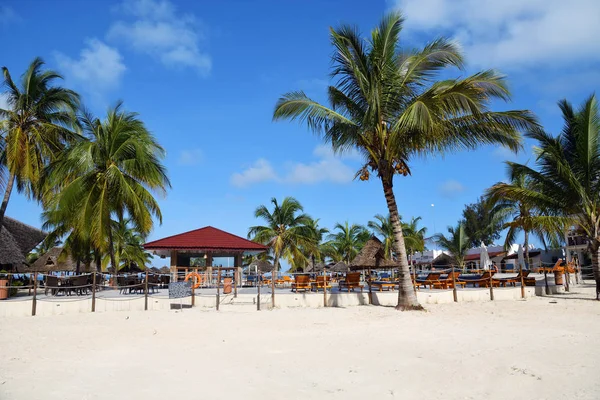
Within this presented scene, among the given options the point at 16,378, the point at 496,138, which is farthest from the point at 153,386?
the point at 496,138

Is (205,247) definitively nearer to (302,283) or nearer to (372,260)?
(302,283)

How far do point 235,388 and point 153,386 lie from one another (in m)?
0.97

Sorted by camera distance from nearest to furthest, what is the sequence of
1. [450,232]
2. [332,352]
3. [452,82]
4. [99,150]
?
[332,352], [452,82], [99,150], [450,232]

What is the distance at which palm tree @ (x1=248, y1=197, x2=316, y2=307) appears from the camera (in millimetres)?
30719

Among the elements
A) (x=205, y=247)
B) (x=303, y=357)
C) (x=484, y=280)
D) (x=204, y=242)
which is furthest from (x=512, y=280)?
(x=303, y=357)

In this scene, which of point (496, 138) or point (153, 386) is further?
point (496, 138)

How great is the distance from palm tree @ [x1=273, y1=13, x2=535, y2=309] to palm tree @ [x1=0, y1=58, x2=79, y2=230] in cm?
1065

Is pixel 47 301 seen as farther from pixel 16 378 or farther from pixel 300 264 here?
pixel 300 264

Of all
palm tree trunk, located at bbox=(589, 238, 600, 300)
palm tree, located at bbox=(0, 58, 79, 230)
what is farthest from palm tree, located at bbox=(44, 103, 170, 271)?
palm tree trunk, located at bbox=(589, 238, 600, 300)

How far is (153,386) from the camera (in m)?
4.97

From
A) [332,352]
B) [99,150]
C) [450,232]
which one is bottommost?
[332,352]

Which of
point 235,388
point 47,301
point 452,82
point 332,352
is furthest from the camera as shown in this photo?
point 47,301

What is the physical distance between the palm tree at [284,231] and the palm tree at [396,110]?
59.5ft

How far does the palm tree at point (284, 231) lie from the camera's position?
30.7 m
